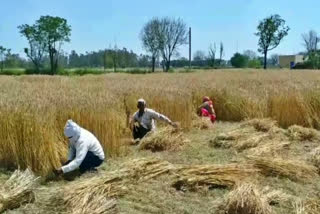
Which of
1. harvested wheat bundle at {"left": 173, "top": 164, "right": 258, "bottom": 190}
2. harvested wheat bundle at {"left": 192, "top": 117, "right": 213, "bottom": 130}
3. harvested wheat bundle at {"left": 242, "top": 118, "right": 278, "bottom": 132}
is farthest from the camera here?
harvested wheat bundle at {"left": 192, "top": 117, "right": 213, "bottom": 130}

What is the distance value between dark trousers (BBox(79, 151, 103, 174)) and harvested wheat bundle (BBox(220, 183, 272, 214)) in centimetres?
204

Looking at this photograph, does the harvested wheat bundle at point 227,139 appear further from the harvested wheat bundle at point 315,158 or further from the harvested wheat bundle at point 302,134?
the harvested wheat bundle at point 315,158

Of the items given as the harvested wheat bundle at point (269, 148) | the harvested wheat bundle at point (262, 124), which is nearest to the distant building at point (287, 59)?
the harvested wheat bundle at point (262, 124)

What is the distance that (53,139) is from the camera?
17.1 ft

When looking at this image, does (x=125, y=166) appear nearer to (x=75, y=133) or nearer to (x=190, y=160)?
(x=75, y=133)

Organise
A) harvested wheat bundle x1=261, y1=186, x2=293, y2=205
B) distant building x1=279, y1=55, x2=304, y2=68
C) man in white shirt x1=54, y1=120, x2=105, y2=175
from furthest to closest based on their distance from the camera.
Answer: distant building x1=279, y1=55, x2=304, y2=68
man in white shirt x1=54, y1=120, x2=105, y2=175
harvested wheat bundle x1=261, y1=186, x2=293, y2=205

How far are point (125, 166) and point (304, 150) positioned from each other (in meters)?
3.64

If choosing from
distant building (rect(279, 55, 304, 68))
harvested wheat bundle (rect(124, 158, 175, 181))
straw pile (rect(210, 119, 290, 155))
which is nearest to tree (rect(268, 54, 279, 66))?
distant building (rect(279, 55, 304, 68))

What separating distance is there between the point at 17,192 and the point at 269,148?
402 centimetres

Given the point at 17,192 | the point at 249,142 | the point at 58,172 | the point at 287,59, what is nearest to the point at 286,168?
the point at 249,142

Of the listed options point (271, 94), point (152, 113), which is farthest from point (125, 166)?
point (271, 94)

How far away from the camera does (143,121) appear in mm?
7465

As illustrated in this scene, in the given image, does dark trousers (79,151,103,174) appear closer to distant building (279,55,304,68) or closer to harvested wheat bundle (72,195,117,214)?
harvested wheat bundle (72,195,117,214)

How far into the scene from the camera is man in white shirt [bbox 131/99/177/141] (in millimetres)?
7441
